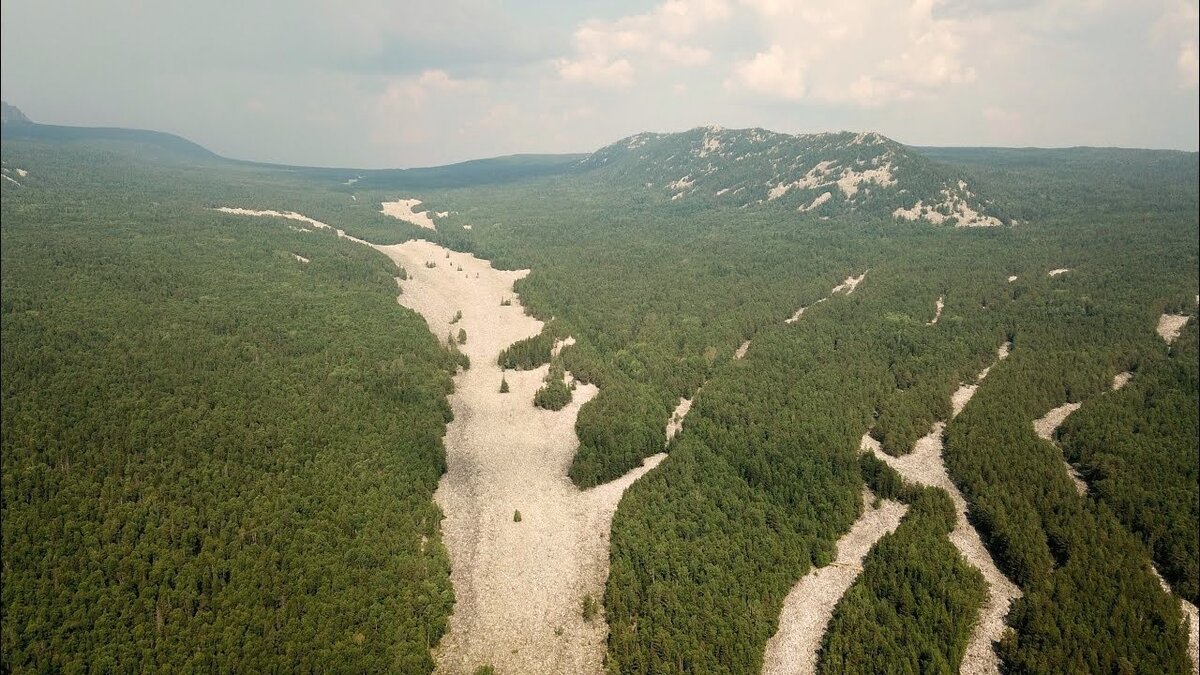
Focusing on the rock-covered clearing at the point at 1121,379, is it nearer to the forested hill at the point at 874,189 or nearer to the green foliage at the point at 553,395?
the green foliage at the point at 553,395

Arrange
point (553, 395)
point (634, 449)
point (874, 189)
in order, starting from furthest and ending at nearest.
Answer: point (874, 189)
point (553, 395)
point (634, 449)

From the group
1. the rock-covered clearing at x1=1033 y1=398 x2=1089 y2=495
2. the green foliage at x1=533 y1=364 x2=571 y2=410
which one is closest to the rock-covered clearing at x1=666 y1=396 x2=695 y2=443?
the green foliage at x1=533 y1=364 x2=571 y2=410

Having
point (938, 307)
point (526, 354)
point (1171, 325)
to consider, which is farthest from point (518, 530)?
point (1171, 325)

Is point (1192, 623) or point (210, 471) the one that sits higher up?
point (210, 471)

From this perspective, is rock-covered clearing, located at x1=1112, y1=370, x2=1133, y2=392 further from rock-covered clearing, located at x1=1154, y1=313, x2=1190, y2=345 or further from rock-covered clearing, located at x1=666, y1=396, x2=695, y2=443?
rock-covered clearing, located at x1=666, y1=396, x2=695, y2=443

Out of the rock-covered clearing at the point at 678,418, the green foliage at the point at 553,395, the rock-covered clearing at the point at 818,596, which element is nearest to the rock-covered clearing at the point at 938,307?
the rock-covered clearing at the point at 678,418

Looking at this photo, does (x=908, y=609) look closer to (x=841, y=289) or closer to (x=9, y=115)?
(x=9, y=115)

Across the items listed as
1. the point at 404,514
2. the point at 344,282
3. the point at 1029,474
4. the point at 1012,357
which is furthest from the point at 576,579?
the point at 344,282
